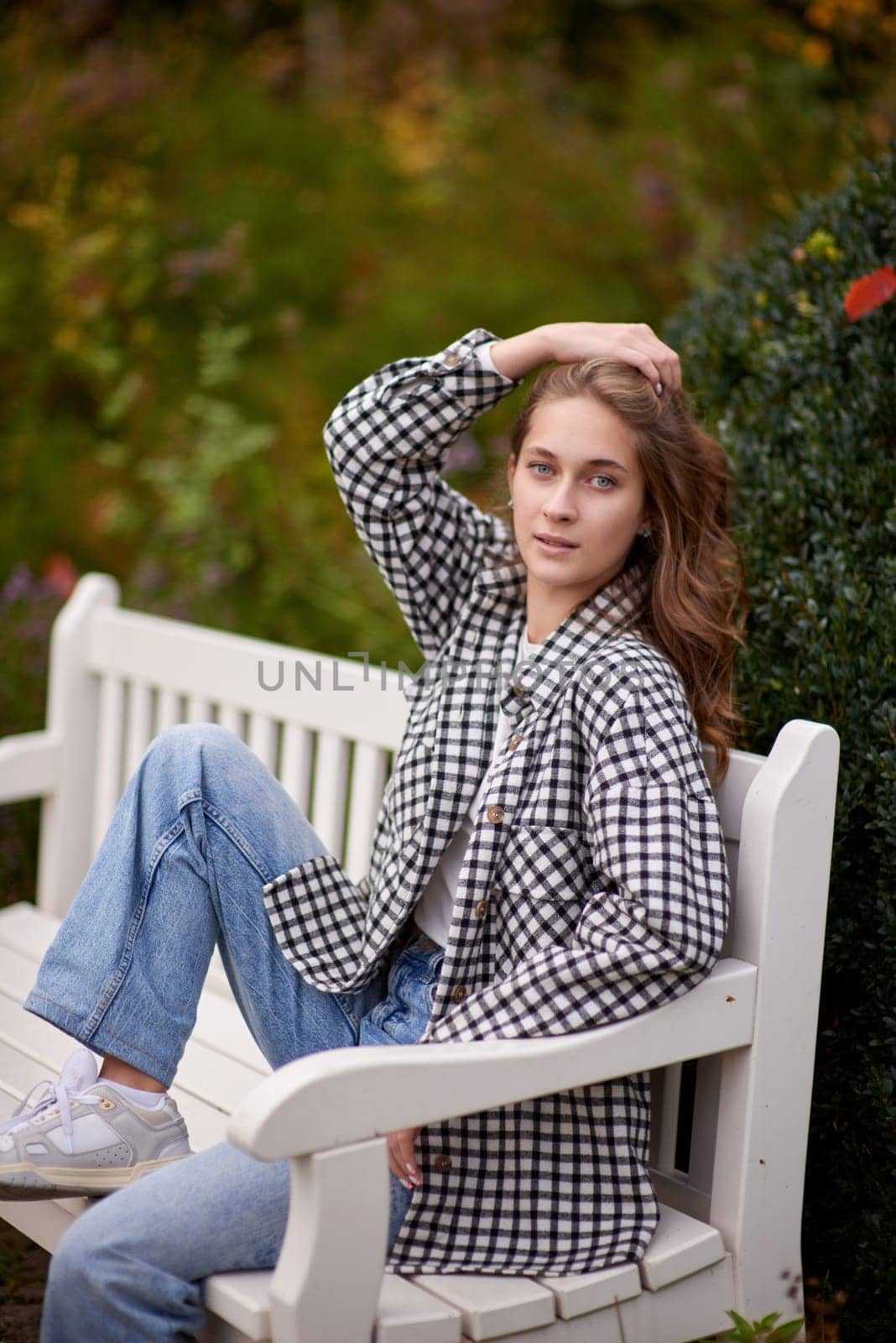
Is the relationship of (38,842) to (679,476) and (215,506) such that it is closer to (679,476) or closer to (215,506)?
(215,506)

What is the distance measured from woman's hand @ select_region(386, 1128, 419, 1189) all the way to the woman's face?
34.7 inches

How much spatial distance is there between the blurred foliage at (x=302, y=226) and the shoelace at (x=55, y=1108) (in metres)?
1.65

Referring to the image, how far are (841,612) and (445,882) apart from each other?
2.60 ft

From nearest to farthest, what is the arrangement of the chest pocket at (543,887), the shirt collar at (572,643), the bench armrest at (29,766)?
the chest pocket at (543,887), the shirt collar at (572,643), the bench armrest at (29,766)

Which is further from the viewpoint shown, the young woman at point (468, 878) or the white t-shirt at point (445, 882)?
the white t-shirt at point (445, 882)

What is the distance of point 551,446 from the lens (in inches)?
87.0

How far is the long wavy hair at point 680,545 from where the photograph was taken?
2.19 meters

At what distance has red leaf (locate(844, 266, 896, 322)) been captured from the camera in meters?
2.43

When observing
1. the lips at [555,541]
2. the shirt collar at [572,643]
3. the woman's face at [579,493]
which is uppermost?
the woman's face at [579,493]

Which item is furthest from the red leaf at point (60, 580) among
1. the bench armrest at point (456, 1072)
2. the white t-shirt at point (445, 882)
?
the bench armrest at point (456, 1072)

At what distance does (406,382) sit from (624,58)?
18.5 feet

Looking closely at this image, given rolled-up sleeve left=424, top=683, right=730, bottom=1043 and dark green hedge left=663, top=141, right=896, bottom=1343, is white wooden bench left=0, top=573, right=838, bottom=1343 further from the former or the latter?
dark green hedge left=663, top=141, right=896, bottom=1343

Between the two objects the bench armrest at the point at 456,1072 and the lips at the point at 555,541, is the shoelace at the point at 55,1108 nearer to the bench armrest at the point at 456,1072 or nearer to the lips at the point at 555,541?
the bench armrest at the point at 456,1072

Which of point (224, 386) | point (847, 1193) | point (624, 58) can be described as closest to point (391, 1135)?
point (847, 1193)
